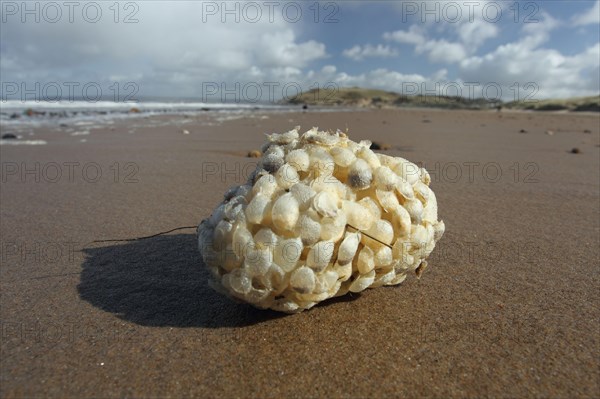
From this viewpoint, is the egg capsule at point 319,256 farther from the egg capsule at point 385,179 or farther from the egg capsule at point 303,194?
the egg capsule at point 385,179

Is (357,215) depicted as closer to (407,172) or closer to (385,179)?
(385,179)

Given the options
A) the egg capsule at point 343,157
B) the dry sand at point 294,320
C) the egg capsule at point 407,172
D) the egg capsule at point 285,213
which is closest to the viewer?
the dry sand at point 294,320

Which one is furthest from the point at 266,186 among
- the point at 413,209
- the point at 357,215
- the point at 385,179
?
the point at 413,209

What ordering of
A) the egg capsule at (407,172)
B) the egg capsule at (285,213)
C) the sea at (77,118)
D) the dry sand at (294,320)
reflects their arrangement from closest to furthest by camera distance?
the dry sand at (294,320) < the egg capsule at (285,213) < the egg capsule at (407,172) < the sea at (77,118)

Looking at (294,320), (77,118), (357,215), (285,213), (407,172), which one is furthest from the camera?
(77,118)

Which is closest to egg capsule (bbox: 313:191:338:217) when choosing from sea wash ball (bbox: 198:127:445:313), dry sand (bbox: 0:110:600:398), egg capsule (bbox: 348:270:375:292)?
sea wash ball (bbox: 198:127:445:313)

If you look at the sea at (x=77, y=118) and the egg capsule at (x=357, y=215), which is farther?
the sea at (x=77, y=118)

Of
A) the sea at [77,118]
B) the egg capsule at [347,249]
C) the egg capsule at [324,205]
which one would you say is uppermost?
the sea at [77,118]

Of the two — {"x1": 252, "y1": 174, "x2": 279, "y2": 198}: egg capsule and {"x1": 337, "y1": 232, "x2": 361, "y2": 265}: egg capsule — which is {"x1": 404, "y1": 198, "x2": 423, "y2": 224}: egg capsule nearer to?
{"x1": 337, "y1": 232, "x2": 361, "y2": 265}: egg capsule

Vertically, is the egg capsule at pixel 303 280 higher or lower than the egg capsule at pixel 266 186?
lower

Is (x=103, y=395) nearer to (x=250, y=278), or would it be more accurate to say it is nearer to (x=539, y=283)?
(x=250, y=278)

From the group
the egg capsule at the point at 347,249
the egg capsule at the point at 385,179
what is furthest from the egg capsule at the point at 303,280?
the egg capsule at the point at 385,179

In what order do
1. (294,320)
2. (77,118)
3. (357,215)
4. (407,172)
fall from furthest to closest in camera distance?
(77,118), (407,172), (294,320), (357,215)
